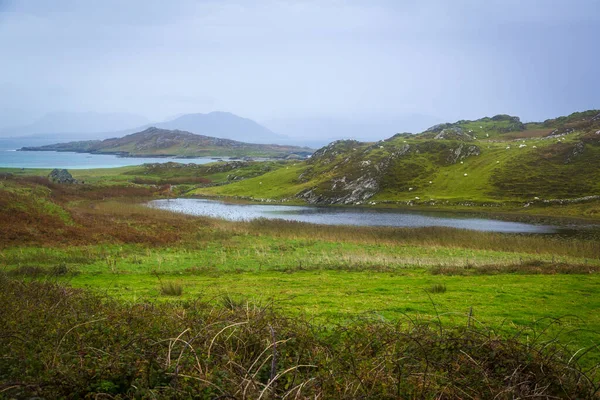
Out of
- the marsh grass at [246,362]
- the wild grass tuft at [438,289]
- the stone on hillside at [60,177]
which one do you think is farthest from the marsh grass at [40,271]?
the stone on hillside at [60,177]

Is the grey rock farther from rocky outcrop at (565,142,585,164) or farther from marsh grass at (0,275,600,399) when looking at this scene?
marsh grass at (0,275,600,399)

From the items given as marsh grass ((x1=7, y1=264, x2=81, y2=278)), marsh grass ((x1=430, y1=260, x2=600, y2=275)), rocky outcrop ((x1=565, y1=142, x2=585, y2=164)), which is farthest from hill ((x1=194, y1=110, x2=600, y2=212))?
marsh grass ((x1=7, y1=264, x2=81, y2=278))

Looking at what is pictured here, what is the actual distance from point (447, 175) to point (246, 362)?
361 feet

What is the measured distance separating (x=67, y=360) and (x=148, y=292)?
1043cm

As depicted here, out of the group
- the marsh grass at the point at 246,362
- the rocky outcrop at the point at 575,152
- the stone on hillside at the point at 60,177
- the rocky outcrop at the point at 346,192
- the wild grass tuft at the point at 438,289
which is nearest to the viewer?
the marsh grass at the point at 246,362

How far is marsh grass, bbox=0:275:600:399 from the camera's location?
196 inches

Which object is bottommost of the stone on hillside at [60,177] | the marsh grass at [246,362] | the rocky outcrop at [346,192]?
the rocky outcrop at [346,192]

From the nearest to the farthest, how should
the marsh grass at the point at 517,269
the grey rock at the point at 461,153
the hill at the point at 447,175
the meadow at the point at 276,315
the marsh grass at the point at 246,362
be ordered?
the marsh grass at the point at 246,362 → the meadow at the point at 276,315 → the marsh grass at the point at 517,269 → the hill at the point at 447,175 → the grey rock at the point at 461,153

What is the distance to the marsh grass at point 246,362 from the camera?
4969 millimetres

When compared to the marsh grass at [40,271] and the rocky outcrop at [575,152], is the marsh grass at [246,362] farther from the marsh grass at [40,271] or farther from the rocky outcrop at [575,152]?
the rocky outcrop at [575,152]

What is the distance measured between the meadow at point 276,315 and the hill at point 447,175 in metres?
56.1

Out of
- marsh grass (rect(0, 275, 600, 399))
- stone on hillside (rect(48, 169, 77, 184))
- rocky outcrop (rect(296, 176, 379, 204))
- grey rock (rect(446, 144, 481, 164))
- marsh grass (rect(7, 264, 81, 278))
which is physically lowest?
rocky outcrop (rect(296, 176, 379, 204))

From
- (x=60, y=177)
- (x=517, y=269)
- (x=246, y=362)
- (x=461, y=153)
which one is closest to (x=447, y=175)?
(x=461, y=153)

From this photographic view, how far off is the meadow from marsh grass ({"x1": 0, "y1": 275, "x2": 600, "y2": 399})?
1.4 inches
